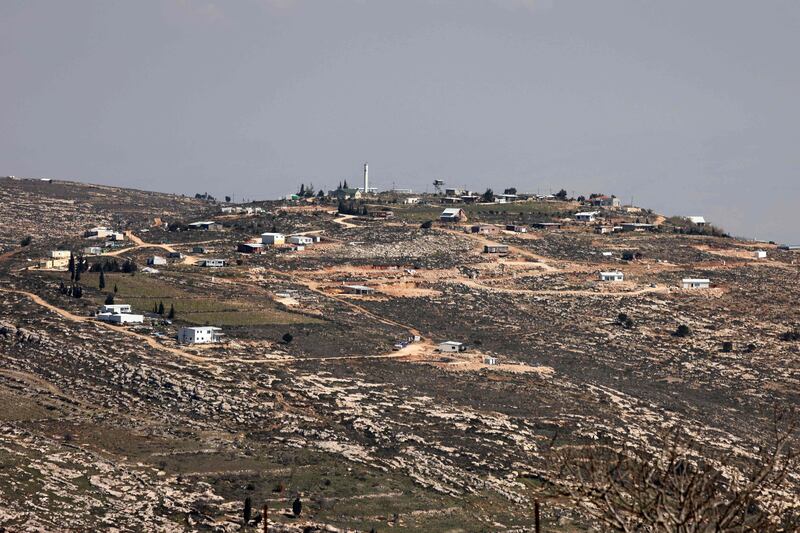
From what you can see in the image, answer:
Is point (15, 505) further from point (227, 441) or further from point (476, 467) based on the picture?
point (476, 467)

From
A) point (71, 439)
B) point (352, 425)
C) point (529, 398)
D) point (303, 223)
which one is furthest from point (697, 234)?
point (71, 439)

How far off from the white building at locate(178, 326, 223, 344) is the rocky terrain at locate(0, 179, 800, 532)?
1.36 meters

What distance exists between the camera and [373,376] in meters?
92.3

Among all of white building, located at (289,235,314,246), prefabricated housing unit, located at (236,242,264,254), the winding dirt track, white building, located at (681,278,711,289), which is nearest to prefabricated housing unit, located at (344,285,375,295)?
prefabricated housing unit, located at (236,242,264,254)

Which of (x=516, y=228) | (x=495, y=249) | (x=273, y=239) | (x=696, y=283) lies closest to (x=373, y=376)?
(x=696, y=283)

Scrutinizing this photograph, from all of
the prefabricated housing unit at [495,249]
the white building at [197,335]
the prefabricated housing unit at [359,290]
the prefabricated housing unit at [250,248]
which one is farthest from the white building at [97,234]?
the white building at [197,335]

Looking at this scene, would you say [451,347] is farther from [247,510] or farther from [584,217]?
[584,217]

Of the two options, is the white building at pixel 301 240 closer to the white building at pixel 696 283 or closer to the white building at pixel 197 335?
the white building at pixel 696 283

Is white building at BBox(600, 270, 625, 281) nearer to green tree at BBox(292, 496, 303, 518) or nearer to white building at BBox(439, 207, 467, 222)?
white building at BBox(439, 207, 467, 222)

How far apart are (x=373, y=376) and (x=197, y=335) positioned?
15.6m

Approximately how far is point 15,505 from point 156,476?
30.3 ft

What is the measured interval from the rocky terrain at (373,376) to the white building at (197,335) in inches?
53.6

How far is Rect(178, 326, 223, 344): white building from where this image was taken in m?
96.9

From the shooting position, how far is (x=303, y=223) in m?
166
